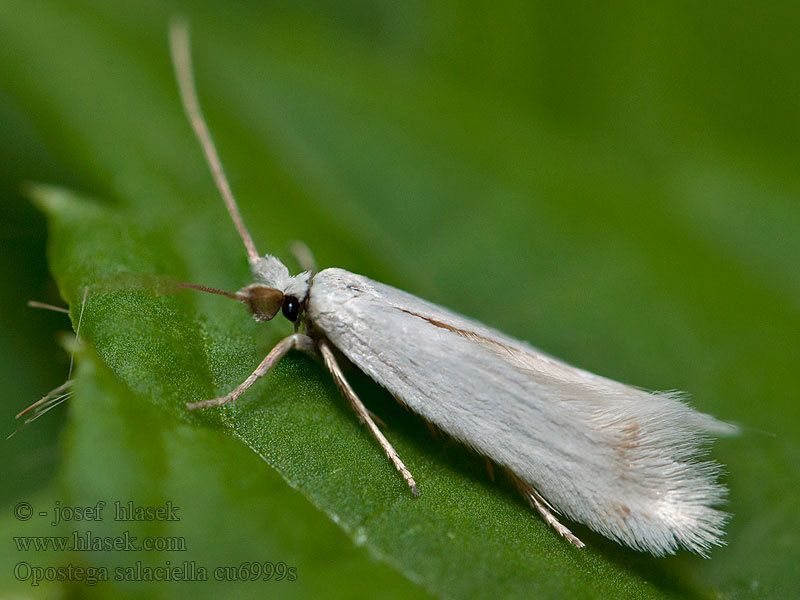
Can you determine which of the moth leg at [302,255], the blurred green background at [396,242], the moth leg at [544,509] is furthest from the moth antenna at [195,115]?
the moth leg at [544,509]

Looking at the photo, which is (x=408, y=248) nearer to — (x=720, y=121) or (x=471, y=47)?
(x=471, y=47)

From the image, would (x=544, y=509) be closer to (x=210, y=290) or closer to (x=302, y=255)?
(x=210, y=290)

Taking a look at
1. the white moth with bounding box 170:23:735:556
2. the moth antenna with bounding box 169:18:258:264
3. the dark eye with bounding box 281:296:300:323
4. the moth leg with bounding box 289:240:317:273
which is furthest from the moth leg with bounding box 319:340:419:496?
the moth leg with bounding box 289:240:317:273

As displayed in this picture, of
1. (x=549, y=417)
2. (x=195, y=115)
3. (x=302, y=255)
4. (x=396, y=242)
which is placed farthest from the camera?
(x=396, y=242)

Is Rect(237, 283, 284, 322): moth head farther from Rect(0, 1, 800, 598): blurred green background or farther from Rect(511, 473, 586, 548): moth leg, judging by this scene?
Rect(511, 473, 586, 548): moth leg

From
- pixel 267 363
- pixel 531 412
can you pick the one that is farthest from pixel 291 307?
pixel 531 412

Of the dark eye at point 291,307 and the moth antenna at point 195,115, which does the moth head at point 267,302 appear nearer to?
the dark eye at point 291,307
